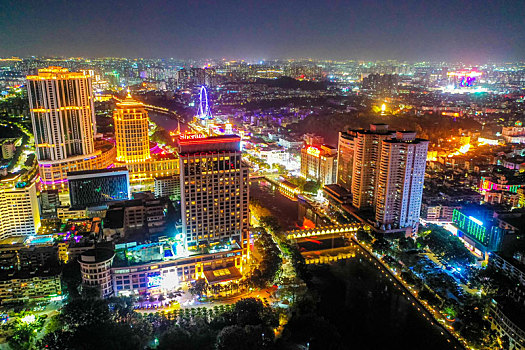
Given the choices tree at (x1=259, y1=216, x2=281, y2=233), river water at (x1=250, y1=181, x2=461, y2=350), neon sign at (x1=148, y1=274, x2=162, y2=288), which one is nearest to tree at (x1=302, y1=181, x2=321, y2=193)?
tree at (x1=259, y1=216, x2=281, y2=233)

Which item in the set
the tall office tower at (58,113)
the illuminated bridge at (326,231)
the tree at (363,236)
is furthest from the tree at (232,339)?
the tall office tower at (58,113)

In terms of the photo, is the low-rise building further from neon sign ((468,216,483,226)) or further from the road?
neon sign ((468,216,483,226))

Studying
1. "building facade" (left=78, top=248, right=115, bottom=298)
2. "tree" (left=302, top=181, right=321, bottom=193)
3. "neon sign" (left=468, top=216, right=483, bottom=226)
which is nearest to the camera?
"building facade" (left=78, top=248, right=115, bottom=298)

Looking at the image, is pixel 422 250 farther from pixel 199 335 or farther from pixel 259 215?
Result: pixel 199 335

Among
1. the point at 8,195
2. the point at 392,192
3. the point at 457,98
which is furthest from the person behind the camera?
the point at 457,98

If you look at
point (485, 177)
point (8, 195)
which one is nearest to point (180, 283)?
point (8, 195)

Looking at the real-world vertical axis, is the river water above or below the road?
below
